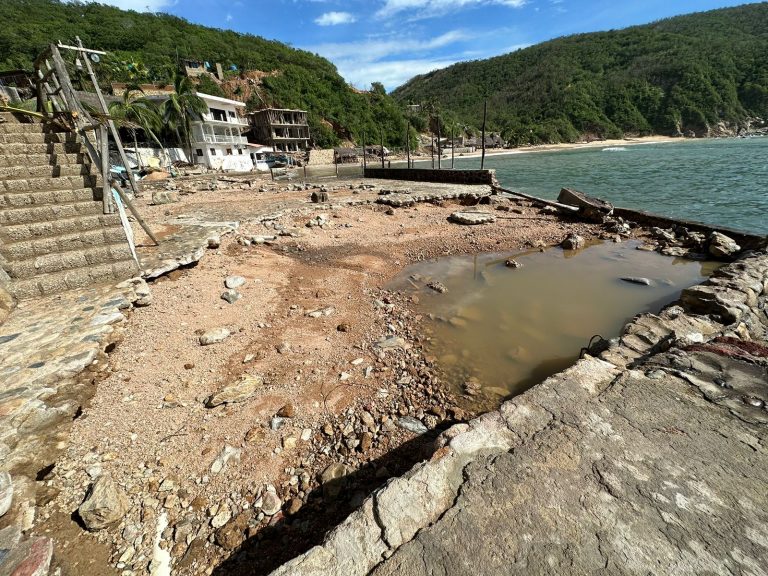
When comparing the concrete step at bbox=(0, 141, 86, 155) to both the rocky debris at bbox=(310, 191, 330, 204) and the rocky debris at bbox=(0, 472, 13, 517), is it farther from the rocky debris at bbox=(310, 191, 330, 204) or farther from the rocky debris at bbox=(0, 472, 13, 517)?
the rocky debris at bbox=(310, 191, 330, 204)

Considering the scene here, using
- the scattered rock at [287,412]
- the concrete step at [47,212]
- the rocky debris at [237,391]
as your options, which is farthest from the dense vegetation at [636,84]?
the scattered rock at [287,412]

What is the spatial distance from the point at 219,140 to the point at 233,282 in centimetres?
4716

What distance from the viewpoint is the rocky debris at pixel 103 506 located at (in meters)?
2.14

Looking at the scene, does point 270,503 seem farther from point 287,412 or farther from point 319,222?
point 319,222

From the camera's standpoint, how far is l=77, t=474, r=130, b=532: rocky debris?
214 cm

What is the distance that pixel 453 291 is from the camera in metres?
6.69

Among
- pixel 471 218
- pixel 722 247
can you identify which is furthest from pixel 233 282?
pixel 722 247

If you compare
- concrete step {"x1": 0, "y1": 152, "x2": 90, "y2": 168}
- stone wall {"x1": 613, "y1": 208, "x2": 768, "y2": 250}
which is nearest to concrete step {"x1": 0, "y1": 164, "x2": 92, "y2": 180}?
concrete step {"x1": 0, "y1": 152, "x2": 90, "y2": 168}

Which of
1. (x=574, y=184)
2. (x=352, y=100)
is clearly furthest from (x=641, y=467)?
(x=352, y=100)

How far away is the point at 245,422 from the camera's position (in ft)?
10.3

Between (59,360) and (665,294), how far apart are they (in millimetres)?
→ 9574

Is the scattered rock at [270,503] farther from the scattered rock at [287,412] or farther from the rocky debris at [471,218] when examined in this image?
the rocky debris at [471,218]

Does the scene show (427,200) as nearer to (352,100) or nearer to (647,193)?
(647,193)

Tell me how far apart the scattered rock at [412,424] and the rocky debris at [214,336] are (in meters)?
2.64
